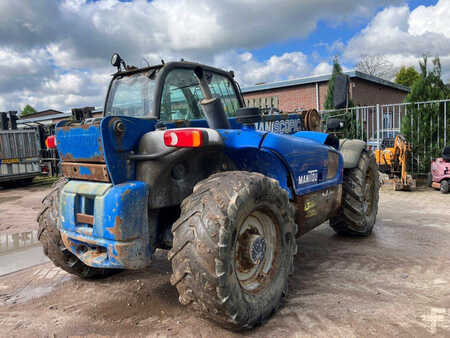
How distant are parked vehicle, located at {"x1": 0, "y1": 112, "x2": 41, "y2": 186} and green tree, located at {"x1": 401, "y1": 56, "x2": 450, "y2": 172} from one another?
1307 cm

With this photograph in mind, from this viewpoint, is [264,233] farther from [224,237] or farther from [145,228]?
[145,228]

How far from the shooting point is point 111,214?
271cm

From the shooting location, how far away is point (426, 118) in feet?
35.1

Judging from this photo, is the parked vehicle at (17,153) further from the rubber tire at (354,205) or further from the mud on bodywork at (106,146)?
the rubber tire at (354,205)

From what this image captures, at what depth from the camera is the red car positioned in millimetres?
8641

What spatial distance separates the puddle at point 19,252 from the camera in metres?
4.79

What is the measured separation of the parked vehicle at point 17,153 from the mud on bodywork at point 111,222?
39.9 feet

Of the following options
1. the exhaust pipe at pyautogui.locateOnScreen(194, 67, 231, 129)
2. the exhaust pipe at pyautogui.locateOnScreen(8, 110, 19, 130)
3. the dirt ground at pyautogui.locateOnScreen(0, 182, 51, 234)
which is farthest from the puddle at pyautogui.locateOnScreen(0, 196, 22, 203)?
the exhaust pipe at pyautogui.locateOnScreen(194, 67, 231, 129)

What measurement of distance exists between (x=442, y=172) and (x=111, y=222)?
27.8 feet

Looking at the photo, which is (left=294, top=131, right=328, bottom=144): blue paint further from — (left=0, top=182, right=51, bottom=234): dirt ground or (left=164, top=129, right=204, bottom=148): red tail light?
(left=0, top=182, right=51, bottom=234): dirt ground

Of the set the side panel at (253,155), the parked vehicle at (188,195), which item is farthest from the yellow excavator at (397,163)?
the side panel at (253,155)

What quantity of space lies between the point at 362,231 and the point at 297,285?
5.99 feet

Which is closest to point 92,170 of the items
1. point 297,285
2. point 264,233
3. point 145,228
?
point 145,228

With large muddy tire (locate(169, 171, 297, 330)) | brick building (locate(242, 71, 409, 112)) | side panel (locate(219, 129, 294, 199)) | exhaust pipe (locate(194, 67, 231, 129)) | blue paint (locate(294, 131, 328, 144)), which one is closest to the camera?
large muddy tire (locate(169, 171, 297, 330))
